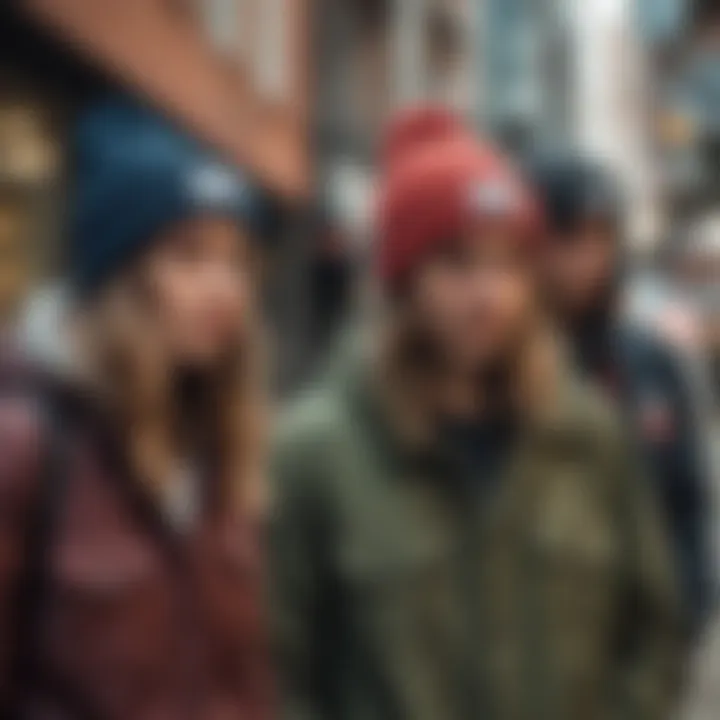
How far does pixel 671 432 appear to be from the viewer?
5.47 meters

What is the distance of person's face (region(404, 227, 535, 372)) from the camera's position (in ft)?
12.4

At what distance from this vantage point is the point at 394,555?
12.7ft

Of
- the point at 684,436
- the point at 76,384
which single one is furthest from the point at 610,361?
the point at 76,384

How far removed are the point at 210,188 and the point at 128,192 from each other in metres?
0.12

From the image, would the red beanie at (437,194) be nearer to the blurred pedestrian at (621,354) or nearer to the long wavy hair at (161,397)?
the blurred pedestrian at (621,354)

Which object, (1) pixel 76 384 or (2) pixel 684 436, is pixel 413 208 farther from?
(2) pixel 684 436

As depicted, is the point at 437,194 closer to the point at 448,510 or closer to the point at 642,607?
the point at 448,510

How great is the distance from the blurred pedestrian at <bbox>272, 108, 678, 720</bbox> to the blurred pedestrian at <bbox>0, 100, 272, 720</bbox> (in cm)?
45

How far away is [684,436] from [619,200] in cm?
53

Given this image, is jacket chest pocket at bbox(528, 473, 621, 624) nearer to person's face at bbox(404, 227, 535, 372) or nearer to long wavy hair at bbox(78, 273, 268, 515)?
person's face at bbox(404, 227, 535, 372)

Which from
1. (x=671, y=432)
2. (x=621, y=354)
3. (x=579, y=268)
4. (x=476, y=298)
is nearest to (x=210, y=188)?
(x=476, y=298)

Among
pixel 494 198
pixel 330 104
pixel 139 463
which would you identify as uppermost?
pixel 330 104

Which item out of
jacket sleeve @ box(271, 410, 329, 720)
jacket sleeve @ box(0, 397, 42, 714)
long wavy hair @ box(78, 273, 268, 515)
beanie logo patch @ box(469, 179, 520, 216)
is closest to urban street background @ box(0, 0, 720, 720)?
long wavy hair @ box(78, 273, 268, 515)

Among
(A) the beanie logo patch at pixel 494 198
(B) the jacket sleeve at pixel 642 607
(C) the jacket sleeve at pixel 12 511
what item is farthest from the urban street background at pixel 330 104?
(B) the jacket sleeve at pixel 642 607
